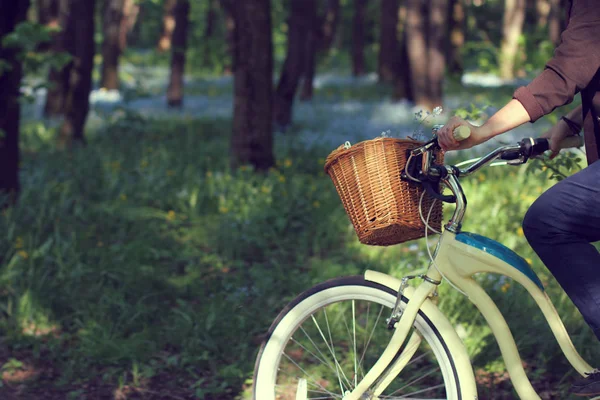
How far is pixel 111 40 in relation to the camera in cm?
1755

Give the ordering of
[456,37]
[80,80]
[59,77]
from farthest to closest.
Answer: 1. [456,37]
2. [59,77]
3. [80,80]

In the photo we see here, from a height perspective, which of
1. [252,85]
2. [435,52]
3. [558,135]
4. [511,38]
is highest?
[511,38]

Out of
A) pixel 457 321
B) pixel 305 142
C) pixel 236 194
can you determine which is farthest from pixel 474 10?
pixel 457 321

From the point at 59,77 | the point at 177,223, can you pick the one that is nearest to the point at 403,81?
the point at 59,77

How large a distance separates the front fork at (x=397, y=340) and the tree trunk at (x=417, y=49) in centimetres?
1146

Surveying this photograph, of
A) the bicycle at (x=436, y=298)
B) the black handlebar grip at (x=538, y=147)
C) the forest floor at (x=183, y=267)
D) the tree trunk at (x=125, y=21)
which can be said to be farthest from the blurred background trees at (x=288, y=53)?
the bicycle at (x=436, y=298)

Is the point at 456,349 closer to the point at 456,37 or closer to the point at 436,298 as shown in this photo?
the point at 436,298

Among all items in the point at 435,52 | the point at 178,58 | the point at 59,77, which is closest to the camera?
the point at 59,77

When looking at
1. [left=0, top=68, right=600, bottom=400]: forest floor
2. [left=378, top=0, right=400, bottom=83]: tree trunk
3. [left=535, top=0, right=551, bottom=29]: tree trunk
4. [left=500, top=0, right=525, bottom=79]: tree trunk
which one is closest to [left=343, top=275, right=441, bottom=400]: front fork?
[left=0, top=68, right=600, bottom=400]: forest floor

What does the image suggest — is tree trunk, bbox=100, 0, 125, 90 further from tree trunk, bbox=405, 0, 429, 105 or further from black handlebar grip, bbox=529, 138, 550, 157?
black handlebar grip, bbox=529, 138, 550, 157

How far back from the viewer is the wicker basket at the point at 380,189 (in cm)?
296

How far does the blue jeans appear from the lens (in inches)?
111

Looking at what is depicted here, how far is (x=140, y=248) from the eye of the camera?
6.79m

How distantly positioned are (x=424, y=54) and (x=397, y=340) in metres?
12.0
